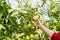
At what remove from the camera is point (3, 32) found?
1983 millimetres

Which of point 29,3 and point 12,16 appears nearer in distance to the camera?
point 12,16

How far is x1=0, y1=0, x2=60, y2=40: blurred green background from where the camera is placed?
200 centimetres

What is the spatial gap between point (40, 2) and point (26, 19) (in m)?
1.01

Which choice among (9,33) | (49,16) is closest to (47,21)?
(49,16)

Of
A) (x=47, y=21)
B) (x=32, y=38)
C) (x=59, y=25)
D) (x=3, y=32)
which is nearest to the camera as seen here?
(x=3, y=32)

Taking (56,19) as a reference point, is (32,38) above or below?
below

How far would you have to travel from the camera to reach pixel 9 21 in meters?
2.10

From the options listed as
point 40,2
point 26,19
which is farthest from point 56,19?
point 26,19

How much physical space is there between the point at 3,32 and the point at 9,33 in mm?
133

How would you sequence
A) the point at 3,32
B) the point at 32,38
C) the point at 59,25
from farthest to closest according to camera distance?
the point at 59,25, the point at 32,38, the point at 3,32

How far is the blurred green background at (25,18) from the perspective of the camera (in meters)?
2.00

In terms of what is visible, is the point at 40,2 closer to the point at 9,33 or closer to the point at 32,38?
the point at 32,38

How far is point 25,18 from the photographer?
2.73m

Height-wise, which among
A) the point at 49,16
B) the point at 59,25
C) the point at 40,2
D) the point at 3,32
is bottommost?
the point at 3,32
